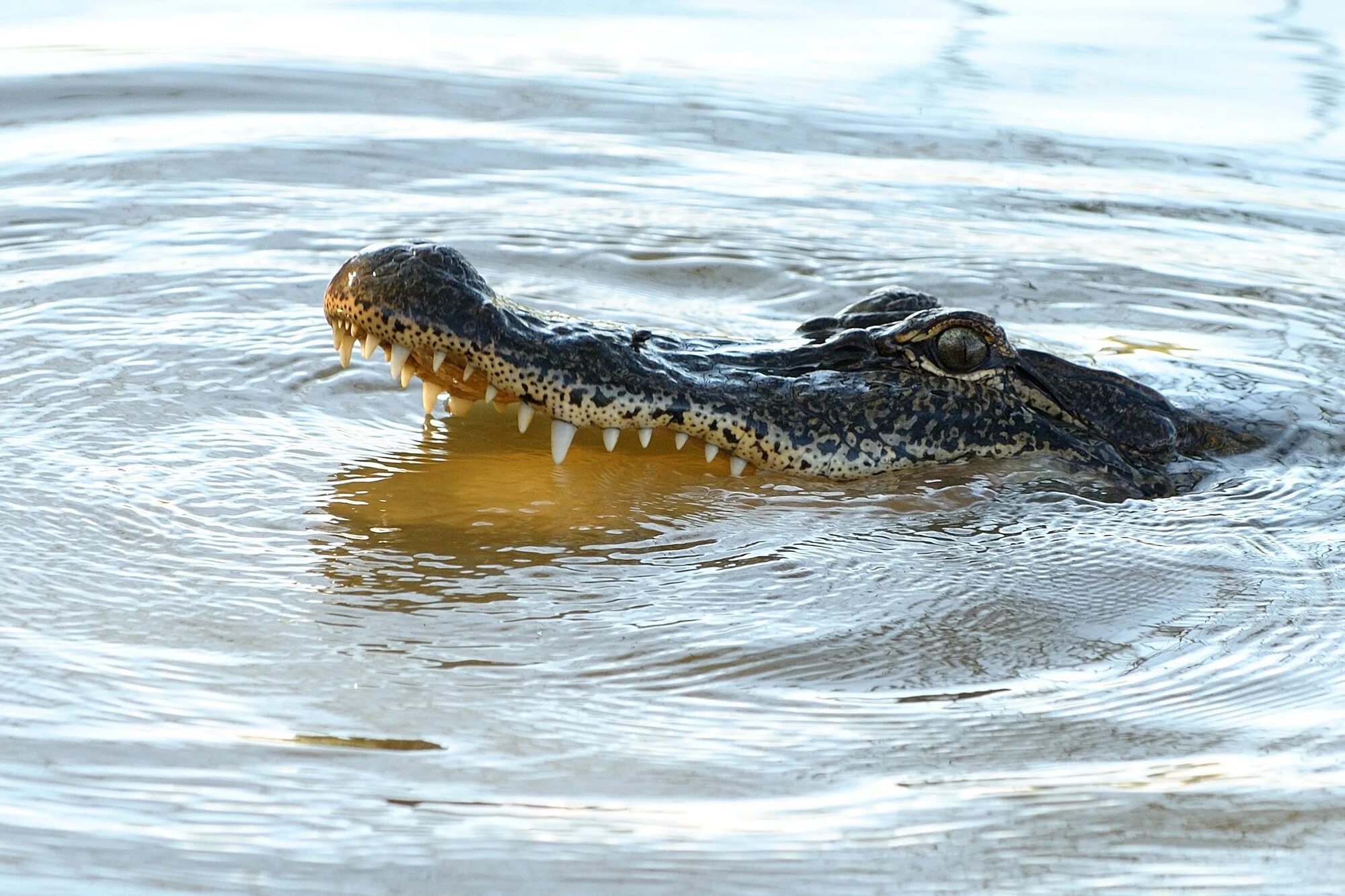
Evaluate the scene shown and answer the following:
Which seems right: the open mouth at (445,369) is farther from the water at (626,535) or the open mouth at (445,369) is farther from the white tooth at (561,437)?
the water at (626,535)

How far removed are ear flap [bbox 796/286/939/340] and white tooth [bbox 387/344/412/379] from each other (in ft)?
4.71

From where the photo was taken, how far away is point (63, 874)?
2691 mm

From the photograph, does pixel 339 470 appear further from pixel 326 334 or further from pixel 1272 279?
pixel 1272 279

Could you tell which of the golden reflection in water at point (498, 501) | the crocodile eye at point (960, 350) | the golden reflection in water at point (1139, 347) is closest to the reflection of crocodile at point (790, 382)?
the crocodile eye at point (960, 350)

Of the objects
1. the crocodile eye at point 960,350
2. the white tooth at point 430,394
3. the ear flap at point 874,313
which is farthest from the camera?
the ear flap at point 874,313

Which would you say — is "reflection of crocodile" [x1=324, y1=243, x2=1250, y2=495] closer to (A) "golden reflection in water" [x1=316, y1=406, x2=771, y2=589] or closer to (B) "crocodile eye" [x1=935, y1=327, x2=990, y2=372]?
(B) "crocodile eye" [x1=935, y1=327, x2=990, y2=372]

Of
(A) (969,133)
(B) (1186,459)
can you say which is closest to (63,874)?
(B) (1186,459)

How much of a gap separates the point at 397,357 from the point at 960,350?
188 cm

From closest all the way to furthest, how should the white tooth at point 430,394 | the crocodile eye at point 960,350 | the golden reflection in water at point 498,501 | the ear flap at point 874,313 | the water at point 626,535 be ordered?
the water at point 626,535 < the golden reflection in water at point 498,501 < the white tooth at point 430,394 < the crocodile eye at point 960,350 < the ear flap at point 874,313

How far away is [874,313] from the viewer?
18.1 ft

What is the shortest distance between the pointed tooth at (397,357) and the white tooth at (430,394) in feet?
1.03

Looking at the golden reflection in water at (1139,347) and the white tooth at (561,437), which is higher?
the white tooth at (561,437)

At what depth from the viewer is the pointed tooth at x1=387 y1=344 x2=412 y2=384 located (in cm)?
475

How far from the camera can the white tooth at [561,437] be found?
490cm
